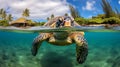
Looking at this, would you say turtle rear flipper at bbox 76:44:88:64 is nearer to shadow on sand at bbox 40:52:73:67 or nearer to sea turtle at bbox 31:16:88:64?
sea turtle at bbox 31:16:88:64

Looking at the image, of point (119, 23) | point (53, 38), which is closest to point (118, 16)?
point (119, 23)

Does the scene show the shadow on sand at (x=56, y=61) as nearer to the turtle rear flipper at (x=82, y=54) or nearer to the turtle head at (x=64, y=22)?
the turtle head at (x=64, y=22)

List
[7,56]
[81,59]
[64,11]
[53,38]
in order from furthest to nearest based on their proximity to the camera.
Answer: [7,56] < [64,11] < [53,38] < [81,59]

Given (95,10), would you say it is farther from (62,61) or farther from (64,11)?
(62,61)

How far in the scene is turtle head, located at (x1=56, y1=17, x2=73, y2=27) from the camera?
18.8 ft

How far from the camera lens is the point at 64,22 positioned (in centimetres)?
577

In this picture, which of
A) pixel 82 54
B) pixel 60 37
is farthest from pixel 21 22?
pixel 82 54

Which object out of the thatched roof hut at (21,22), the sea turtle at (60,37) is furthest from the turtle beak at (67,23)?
the thatched roof hut at (21,22)

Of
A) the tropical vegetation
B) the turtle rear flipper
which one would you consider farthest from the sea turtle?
the tropical vegetation

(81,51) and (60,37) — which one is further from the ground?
(60,37)

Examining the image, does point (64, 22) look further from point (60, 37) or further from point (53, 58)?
point (53, 58)

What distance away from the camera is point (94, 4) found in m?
7.06

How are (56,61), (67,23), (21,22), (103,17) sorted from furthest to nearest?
(21,22), (56,61), (103,17), (67,23)

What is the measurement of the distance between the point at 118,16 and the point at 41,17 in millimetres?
2282
